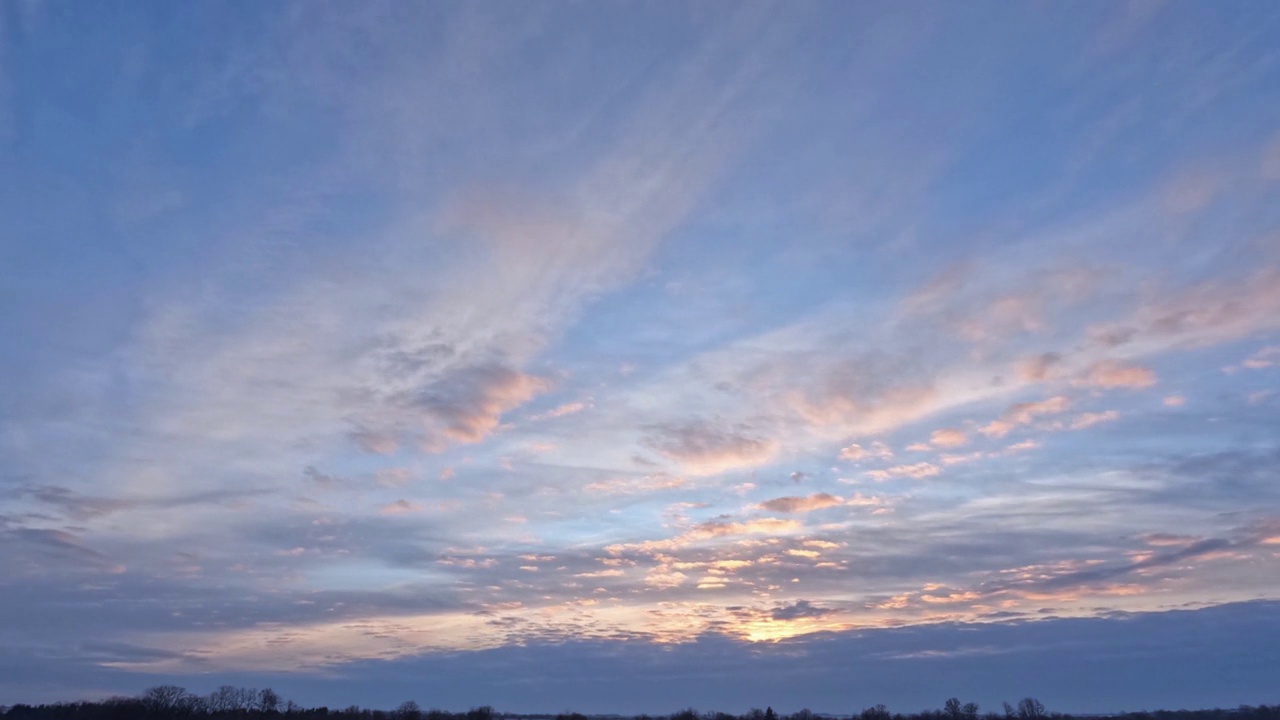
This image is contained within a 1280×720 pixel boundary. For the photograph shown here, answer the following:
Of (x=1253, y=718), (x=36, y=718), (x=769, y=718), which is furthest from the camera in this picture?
(x=1253, y=718)

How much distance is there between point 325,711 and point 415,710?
19.6 m

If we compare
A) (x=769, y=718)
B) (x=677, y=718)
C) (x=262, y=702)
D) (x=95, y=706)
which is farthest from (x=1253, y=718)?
(x=95, y=706)

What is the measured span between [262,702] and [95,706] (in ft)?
140

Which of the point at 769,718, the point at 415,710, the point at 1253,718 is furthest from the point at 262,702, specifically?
the point at 1253,718

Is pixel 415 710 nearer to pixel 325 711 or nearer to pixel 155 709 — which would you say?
pixel 325 711

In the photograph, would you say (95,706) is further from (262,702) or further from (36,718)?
(262,702)

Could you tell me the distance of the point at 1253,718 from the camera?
187250 millimetres

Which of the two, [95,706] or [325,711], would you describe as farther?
[325,711]

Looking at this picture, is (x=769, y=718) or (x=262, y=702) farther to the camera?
(x=262, y=702)

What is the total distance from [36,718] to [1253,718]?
779 feet

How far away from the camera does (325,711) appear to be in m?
198

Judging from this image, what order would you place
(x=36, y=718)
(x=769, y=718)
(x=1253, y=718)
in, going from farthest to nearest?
(x=1253, y=718) < (x=36, y=718) < (x=769, y=718)

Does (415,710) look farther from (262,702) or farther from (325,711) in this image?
(262,702)

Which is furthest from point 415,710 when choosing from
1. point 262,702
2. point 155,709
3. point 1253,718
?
point 1253,718
